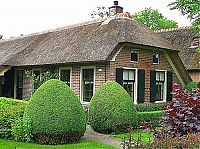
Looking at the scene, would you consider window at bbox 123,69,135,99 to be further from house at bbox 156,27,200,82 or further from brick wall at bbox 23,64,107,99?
house at bbox 156,27,200,82

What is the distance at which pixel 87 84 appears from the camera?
1888 centimetres

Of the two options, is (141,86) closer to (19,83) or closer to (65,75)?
(65,75)

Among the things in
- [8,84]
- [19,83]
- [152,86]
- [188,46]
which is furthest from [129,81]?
[188,46]

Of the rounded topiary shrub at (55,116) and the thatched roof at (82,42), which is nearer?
the rounded topiary shrub at (55,116)

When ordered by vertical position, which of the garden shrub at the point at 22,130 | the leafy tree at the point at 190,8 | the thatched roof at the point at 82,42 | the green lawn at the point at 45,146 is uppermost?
the leafy tree at the point at 190,8

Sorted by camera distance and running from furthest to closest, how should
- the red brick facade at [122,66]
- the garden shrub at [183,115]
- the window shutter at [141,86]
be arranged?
the window shutter at [141,86] → the red brick facade at [122,66] → the garden shrub at [183,115]

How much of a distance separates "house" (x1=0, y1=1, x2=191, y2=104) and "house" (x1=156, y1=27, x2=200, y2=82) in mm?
3544

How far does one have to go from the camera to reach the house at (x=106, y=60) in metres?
18.0

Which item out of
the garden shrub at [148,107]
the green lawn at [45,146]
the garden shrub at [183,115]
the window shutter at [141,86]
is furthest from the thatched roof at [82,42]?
the garden shrub at [183,115]

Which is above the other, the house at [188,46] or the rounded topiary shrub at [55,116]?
the house at [188,46]

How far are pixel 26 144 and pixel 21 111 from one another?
2.08m

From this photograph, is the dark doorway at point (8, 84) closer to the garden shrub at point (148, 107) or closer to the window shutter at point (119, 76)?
the window shutter at point (119, 76)

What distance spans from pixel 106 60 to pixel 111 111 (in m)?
4.10

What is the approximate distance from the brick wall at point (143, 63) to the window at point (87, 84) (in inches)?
49.9
